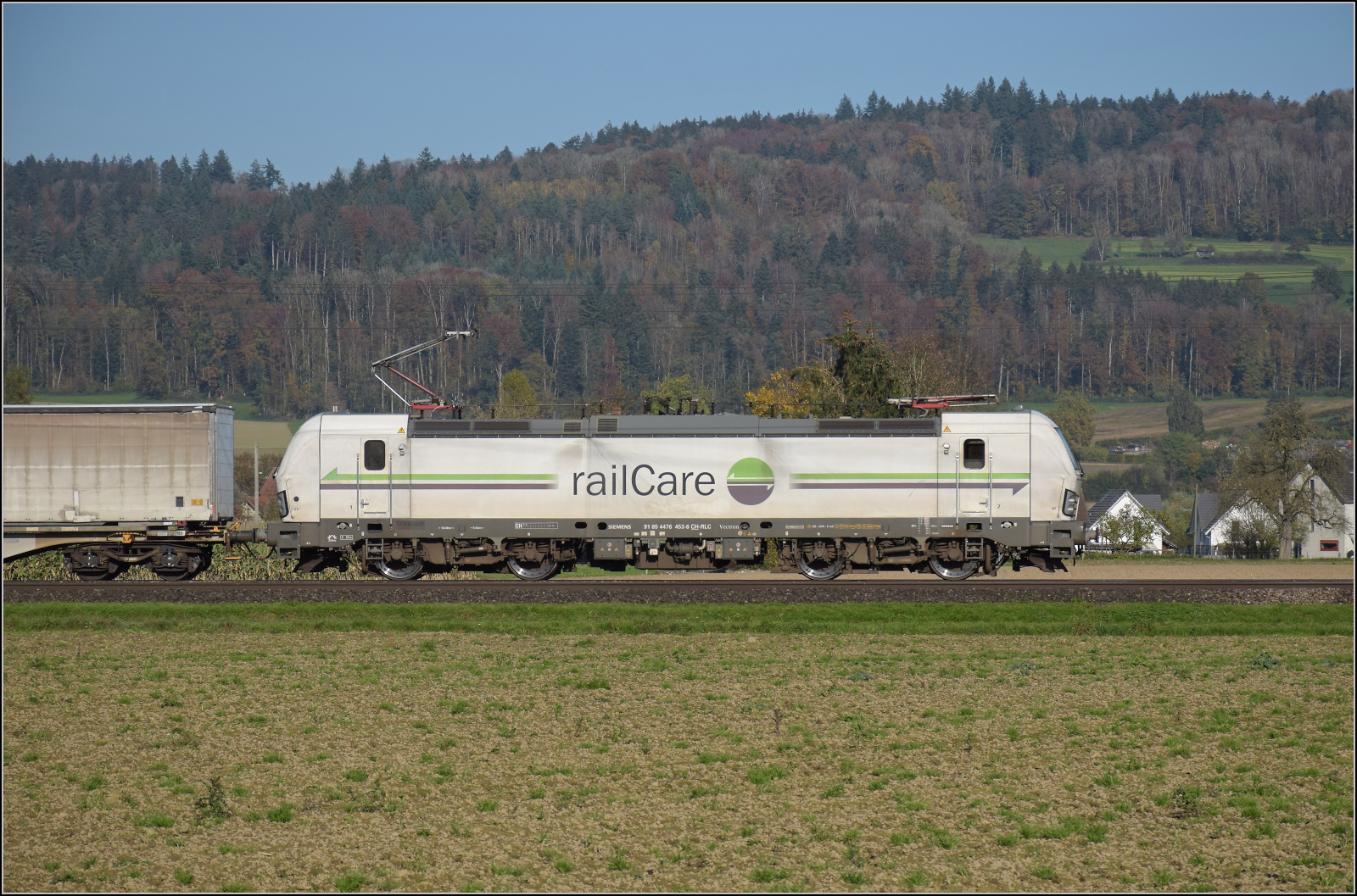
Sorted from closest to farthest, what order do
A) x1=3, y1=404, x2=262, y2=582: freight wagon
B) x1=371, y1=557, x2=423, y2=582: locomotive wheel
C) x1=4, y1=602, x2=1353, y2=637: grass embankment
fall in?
1. x1=4, y1=602, x2=1353, y2=637: grass embankment
2. x1=371, y1=557, x2=423, y2=582: locomotive wheel
3. x1=3, y1=404, x2=262, y2=582: freight wagon

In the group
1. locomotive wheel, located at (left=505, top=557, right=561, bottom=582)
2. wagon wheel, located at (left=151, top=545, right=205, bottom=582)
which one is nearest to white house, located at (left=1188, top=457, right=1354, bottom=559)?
locomotive wheel, located at (left=505, top=557, right=561, bottom=582)

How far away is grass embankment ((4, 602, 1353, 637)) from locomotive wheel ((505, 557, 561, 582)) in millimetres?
4819

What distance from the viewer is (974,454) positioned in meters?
30.2

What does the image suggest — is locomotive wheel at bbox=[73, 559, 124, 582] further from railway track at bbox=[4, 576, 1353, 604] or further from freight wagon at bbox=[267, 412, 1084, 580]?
freight wagon at bbox=[267, 412, 1084, 580]

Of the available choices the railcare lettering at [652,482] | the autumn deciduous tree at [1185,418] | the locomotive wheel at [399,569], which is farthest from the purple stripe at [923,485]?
the autumn deciduous tree at [1185,418]

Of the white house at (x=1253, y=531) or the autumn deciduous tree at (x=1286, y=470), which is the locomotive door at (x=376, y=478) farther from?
the white house at (x=1253, y=531)

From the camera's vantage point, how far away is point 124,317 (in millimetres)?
174125

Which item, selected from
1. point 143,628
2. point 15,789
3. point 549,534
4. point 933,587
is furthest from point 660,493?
point 15,789

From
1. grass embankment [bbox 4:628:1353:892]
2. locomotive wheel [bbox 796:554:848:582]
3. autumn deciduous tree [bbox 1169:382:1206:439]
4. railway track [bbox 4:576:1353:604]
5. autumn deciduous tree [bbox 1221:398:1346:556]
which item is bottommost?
grass embankment [bbox 4:628:1353:892]

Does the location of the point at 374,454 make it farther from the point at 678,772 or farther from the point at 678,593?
the point at 678,772

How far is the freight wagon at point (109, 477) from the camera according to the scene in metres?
31.7

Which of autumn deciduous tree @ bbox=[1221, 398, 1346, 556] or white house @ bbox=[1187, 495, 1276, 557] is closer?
autumn deciduous tree @ bbox=[1221, 398, 1346, 556]

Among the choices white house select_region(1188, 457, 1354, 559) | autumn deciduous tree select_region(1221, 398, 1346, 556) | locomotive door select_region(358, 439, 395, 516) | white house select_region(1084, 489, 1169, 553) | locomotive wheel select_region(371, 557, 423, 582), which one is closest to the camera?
locomotive door select_region(358, 439, 395, 516)

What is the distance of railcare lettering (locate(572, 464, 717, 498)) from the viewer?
100 ft
